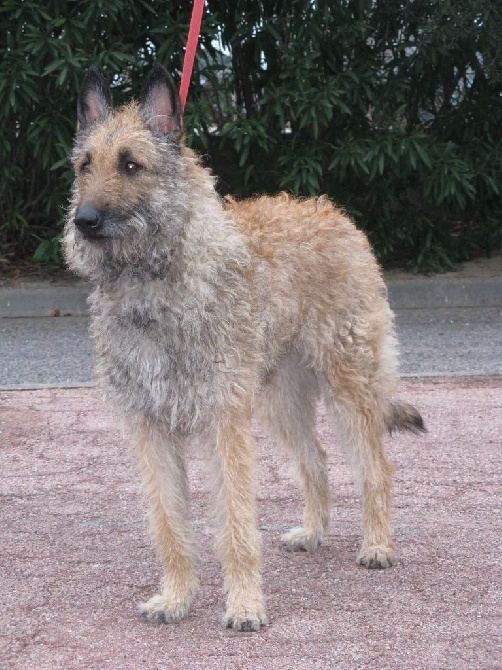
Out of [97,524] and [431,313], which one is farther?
[431,313]

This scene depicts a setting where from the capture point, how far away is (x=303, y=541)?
18.0 feet

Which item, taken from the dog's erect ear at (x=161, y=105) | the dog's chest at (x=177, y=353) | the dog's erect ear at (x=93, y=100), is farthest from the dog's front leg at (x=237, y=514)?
the dog's erect ear at (x=93, y=100)

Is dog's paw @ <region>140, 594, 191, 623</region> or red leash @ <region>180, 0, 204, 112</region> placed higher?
red leash @ <region>180, 0, 204, 112</region>

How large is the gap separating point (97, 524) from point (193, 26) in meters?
2.49

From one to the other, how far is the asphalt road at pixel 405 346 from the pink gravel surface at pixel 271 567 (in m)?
1.34

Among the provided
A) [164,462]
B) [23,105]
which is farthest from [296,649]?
[23,105]

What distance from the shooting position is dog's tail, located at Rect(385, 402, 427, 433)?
5.61m

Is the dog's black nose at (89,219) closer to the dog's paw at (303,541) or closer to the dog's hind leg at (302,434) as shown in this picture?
the dog's hind leg at (302,434)

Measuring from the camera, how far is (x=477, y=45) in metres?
11.5

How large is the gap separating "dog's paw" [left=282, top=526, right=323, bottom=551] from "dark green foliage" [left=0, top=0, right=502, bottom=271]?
6157 millimetres

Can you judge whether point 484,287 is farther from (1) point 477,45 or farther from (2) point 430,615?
(2) point 430,615

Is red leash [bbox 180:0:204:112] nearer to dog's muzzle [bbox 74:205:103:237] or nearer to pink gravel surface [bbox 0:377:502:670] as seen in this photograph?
dog's muzzle [bbox 74:205:103:237]

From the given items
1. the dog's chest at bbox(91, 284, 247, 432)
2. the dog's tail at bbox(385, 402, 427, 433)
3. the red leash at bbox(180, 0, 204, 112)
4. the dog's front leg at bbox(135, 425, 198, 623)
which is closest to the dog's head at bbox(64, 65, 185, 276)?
the dog's chest at bbox(91, 284, 247, 432)

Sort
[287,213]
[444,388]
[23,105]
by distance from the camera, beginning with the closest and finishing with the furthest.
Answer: [287,213]
[444,388]
[23,105]
